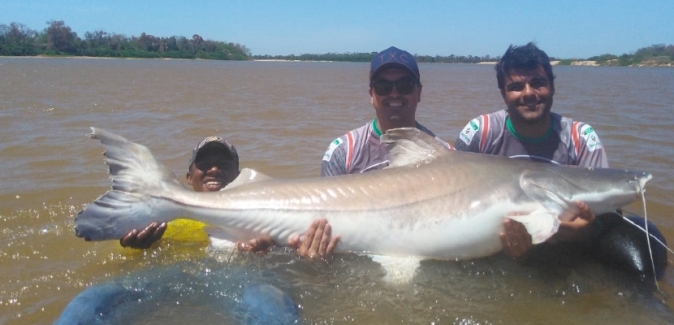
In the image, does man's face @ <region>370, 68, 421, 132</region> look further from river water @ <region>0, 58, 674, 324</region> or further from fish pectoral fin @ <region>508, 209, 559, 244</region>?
fish pectoral fin @ <region>508, 209, 559, 244</region>

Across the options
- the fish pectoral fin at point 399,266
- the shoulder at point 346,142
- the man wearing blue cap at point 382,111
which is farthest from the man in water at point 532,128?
the fish pectoral fin at point 399,266

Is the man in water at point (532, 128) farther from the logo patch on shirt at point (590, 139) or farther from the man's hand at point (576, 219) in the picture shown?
the man's hand at point (576, 219)

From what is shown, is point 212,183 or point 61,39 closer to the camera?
point 212,183

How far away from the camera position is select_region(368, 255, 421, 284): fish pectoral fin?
382cm

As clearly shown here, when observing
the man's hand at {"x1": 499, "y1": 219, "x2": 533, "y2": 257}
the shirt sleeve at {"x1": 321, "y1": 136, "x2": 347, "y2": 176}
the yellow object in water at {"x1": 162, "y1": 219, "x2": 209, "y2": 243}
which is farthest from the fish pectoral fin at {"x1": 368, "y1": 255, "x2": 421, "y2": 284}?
the yellow object in water at {"x1": 162, "y1": 219, "x2": 209, "y2": 243}

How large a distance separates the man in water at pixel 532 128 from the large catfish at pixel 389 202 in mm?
631

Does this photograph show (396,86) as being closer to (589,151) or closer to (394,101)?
(394,101)

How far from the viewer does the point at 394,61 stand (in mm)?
4648

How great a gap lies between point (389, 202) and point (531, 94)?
1546 millimetres

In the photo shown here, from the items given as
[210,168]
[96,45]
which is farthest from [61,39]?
[210,168]

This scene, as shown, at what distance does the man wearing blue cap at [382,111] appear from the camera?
184 inches

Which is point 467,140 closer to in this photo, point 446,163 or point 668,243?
point 446,163

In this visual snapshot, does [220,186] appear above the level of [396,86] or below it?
below

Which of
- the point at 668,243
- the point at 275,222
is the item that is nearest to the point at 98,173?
the point at 275,222
